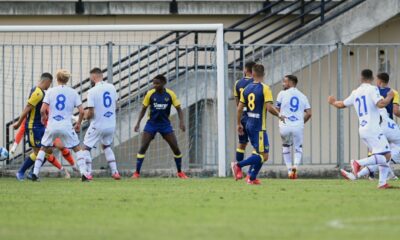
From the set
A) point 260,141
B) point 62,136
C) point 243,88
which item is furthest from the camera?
point 243,88

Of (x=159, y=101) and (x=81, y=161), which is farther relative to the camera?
(x=159, y=101)

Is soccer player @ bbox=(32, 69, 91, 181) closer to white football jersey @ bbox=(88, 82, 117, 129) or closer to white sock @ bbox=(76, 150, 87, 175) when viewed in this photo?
white sock @ bbox=(76, 150, 87, 175)

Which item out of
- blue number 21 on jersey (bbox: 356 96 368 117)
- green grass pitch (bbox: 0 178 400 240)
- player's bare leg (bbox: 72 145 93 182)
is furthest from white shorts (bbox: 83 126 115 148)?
blue number 21 on jersey (bbox: 356 96 368 117)

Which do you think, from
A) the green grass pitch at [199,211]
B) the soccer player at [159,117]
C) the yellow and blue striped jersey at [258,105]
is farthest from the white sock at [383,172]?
the soccer player at [159,117]

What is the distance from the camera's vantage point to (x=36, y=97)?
21.1m

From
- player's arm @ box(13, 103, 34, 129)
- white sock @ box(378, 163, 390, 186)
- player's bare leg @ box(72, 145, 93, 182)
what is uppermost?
player's arm @ box(13, 103, 34, 129)

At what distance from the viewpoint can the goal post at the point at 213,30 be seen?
76.0 feet

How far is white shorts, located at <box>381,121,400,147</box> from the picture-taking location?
2116cm

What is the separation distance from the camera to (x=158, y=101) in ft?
72.0

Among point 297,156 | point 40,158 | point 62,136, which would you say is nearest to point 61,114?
point 62,136

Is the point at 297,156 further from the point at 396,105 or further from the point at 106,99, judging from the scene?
the point at 106,99

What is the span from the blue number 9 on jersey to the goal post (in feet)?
10.5

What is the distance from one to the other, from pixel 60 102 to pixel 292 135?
474cm

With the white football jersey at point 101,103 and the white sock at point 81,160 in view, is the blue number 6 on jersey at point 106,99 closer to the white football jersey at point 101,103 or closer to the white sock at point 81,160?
the white football jersey at point 101,103
